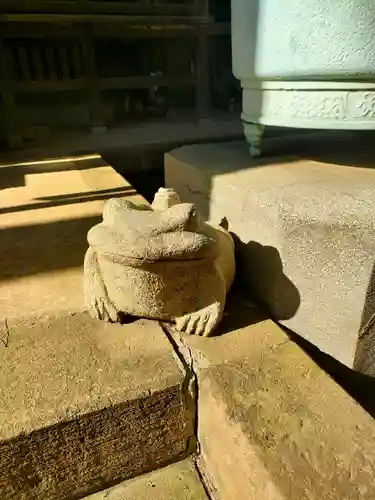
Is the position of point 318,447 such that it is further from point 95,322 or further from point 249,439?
point 95,322

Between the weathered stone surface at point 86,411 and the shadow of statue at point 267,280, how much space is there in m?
0.41

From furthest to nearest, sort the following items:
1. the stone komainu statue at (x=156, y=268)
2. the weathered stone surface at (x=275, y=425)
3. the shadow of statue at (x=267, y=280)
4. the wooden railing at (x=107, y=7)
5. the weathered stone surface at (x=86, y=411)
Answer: the wooden railing at (x=107, y=7)
the shadow of statue at (x=267, y=280)
the stone komainu statue at (x=156, y=268)
the weathered stone surface at (x=86, y=411)
the weathered stone surface at (x=275, y=425)

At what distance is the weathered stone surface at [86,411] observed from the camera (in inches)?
35.3

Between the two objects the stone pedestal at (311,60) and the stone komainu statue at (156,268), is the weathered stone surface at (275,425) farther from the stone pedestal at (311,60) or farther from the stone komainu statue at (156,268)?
the stone pedestal at (311,60)

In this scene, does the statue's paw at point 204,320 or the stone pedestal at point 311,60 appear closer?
the statue's paw at point 204,320

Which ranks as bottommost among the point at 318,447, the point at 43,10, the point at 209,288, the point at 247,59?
the point at 318,447

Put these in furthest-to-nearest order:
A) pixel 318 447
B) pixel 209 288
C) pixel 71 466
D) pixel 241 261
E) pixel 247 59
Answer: pixel 247 59
pixel 241 261
pixel 209 288
pixel 71 466
pixel 318 447

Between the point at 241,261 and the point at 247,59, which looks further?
the point at 247,59

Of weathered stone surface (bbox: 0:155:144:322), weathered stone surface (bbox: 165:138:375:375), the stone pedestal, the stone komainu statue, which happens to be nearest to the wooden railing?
weathered stone surface (bbox: 0:155:144:322)

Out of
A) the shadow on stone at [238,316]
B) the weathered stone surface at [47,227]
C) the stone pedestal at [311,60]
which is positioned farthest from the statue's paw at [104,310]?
the stone pedestal at [311,60]

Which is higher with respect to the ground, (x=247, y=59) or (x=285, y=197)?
(x=247, y=59)

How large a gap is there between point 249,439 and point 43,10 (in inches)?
160

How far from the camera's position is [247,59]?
1.64 m

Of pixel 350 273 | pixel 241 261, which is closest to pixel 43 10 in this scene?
pixel 241 261
